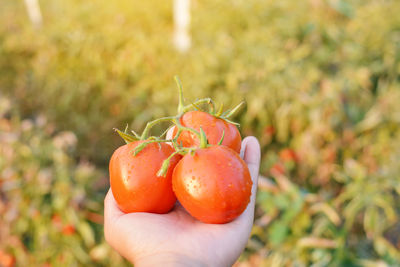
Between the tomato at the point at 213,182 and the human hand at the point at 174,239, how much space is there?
80 mm

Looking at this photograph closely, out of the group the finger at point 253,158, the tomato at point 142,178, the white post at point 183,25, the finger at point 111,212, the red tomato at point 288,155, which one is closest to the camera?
the tomato at point 142,178

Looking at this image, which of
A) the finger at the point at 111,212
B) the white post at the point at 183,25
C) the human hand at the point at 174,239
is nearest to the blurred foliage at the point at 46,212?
the finger at the point at 111,212

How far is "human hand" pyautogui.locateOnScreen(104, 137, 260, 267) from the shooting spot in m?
1.19

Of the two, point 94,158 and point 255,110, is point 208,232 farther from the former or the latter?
point 94,158

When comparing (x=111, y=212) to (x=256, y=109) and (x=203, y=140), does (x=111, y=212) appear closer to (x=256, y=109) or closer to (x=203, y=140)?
(x=203, y=140)

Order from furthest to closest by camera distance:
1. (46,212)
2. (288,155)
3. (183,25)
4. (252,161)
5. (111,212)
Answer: (183,25)
(288,155)
(46,212)
(252,161)
(111,212)

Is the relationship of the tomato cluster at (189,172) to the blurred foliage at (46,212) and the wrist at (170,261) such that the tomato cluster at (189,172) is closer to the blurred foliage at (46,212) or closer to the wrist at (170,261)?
the wrist at (170,261)

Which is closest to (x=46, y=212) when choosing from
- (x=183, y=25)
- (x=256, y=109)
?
(x=256, y=109)

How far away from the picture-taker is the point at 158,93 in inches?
142

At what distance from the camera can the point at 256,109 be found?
2.96m

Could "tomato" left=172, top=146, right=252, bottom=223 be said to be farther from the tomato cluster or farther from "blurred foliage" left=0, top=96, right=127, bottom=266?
"blurred foliage" left=0, top=96, right=127, bottom=266

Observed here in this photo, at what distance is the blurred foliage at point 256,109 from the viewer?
2.33 meters

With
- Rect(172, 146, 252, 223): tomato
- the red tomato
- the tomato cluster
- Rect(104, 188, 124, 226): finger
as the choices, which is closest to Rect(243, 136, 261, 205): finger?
the tomato cluster

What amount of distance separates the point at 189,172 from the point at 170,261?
0.28m
